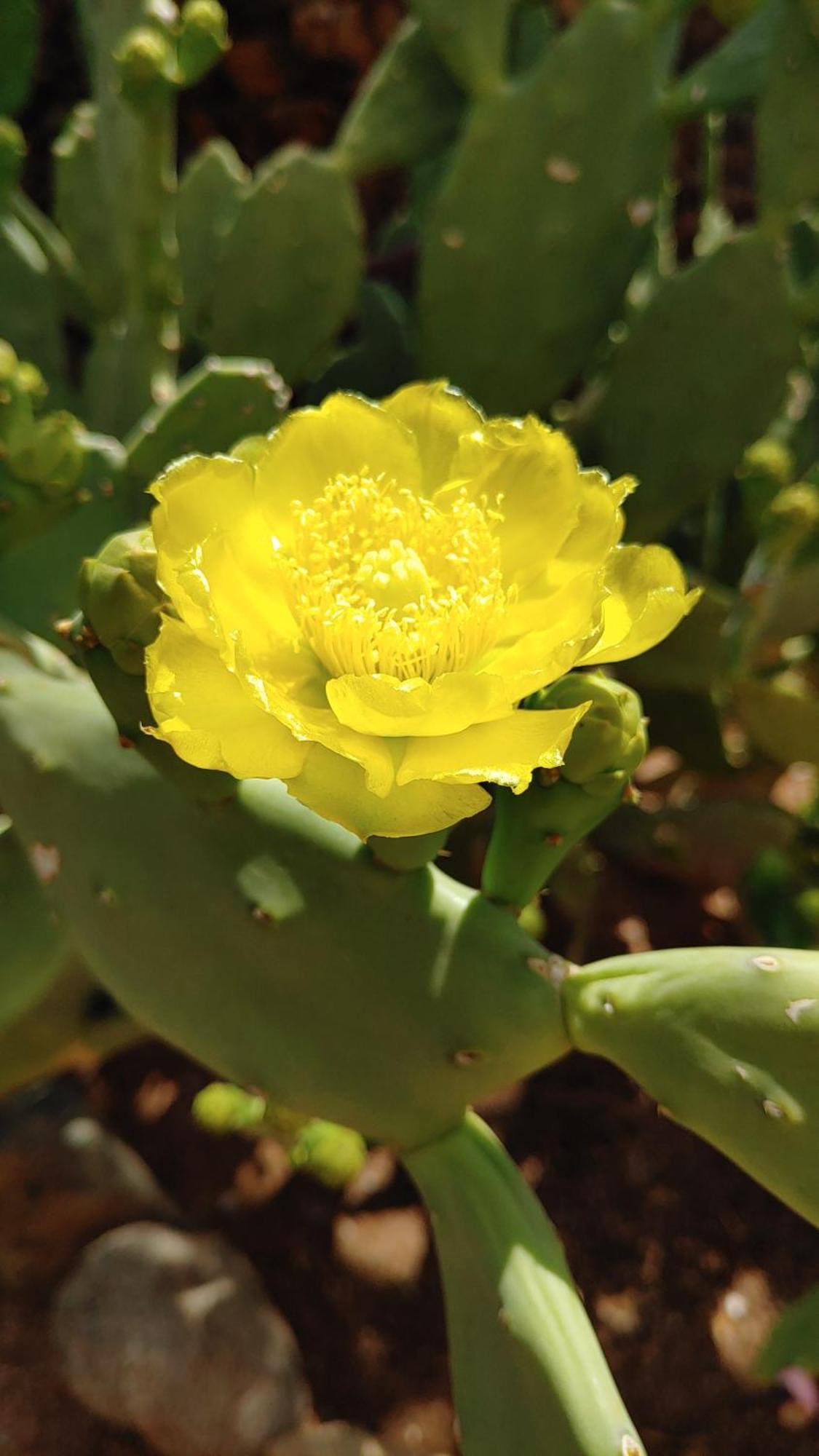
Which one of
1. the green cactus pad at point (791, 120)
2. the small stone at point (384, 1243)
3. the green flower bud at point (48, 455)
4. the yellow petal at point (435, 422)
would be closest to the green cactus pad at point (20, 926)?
the green flower bud at point (48, 455)

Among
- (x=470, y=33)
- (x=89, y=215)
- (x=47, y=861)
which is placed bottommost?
(x=47, y=861)

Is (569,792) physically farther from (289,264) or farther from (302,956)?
(289,264)

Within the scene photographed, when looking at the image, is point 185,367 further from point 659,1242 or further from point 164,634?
point 659,1242

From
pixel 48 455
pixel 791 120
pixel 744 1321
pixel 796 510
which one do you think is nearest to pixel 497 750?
pixel 48 455

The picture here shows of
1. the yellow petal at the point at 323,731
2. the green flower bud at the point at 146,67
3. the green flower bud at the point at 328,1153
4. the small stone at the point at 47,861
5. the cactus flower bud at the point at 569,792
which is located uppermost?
the green flower bud at the point at 146,67

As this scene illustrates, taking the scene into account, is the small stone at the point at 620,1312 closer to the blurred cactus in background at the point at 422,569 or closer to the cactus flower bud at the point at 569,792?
the blurred cactus in background at the point at 422,569

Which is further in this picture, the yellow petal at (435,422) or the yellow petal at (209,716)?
the yellow petal at (435,422)
